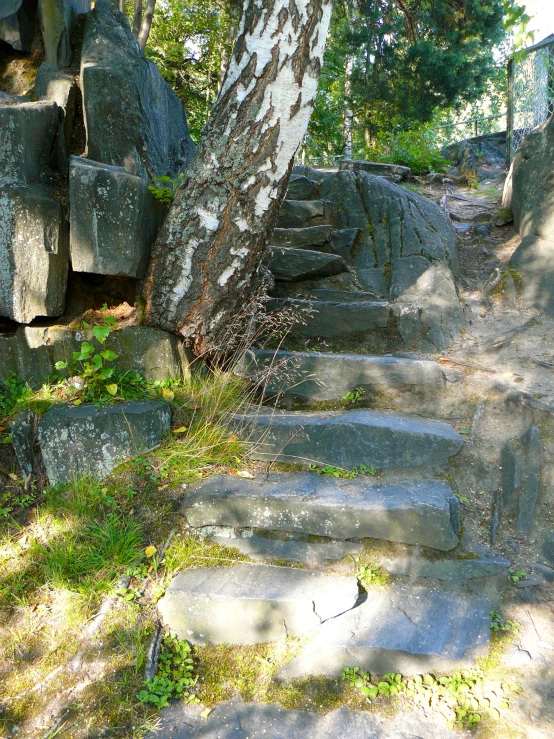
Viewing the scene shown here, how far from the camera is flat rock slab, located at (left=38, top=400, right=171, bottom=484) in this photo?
2.87m

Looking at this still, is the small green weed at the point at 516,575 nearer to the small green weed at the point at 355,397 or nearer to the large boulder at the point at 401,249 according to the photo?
the small green weed at the point at 355,397

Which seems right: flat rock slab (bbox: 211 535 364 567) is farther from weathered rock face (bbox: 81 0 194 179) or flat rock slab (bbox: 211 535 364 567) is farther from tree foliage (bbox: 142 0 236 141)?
tree foliage (bbox: 142 0 236 141)

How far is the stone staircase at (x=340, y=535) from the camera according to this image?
2.25 m

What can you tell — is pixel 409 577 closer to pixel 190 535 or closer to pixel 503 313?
pixel 190 535

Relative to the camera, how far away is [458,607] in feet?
7.77

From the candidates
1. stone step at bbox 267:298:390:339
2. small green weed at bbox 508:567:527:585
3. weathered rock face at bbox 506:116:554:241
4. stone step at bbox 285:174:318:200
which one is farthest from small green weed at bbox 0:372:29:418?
weathered rock face at bbox 506:116:554:241

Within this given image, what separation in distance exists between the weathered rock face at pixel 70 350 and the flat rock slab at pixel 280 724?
185 centimetres

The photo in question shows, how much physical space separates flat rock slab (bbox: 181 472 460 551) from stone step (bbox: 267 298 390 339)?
1594 millimetres

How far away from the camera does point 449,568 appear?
2490mm

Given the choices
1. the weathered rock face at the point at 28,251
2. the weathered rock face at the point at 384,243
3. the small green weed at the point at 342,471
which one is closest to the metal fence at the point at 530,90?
the weathered rock face at the point at 384,243

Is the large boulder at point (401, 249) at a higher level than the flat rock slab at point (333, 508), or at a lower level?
higher

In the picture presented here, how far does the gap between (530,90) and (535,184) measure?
6.62ft

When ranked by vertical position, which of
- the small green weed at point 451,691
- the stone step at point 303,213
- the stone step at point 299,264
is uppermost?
the stone step at point 303,213

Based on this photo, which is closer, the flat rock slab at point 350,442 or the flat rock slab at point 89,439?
the flat rock slab at point 89,439
